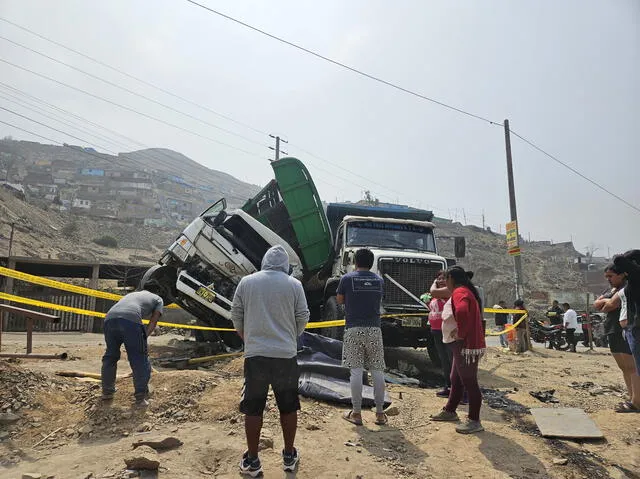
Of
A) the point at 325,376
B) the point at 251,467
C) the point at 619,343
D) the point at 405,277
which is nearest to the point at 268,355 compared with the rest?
the point at 251,467

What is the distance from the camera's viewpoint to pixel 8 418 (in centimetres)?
396

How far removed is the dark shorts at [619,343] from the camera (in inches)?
192

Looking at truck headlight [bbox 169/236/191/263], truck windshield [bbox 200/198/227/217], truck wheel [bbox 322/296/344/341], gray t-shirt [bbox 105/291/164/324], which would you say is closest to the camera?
gray t-shirt [bbox 105/291/164/324]

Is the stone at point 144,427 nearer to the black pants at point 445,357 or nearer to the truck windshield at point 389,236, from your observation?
the black pants at point 445,357

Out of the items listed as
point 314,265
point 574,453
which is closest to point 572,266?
point 314,265

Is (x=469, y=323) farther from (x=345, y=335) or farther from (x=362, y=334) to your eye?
(x=345, y=335)

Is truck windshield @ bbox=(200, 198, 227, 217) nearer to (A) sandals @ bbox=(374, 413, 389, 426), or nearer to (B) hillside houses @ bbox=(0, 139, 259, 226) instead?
(A) sandals @ bbox=(374, 413, 389, 426)

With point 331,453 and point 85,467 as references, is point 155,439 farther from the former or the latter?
point 331,453

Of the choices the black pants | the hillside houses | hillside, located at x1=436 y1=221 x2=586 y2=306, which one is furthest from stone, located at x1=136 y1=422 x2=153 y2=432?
the hillside houses

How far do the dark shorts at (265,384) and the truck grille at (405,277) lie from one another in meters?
4.61

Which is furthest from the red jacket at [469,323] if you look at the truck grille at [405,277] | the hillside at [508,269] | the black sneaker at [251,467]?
the hillside at [508,269]

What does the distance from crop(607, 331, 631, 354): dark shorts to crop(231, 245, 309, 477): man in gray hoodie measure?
3865 millimetres

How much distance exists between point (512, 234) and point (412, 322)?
8818 mm

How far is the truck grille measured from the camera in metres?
7.65
